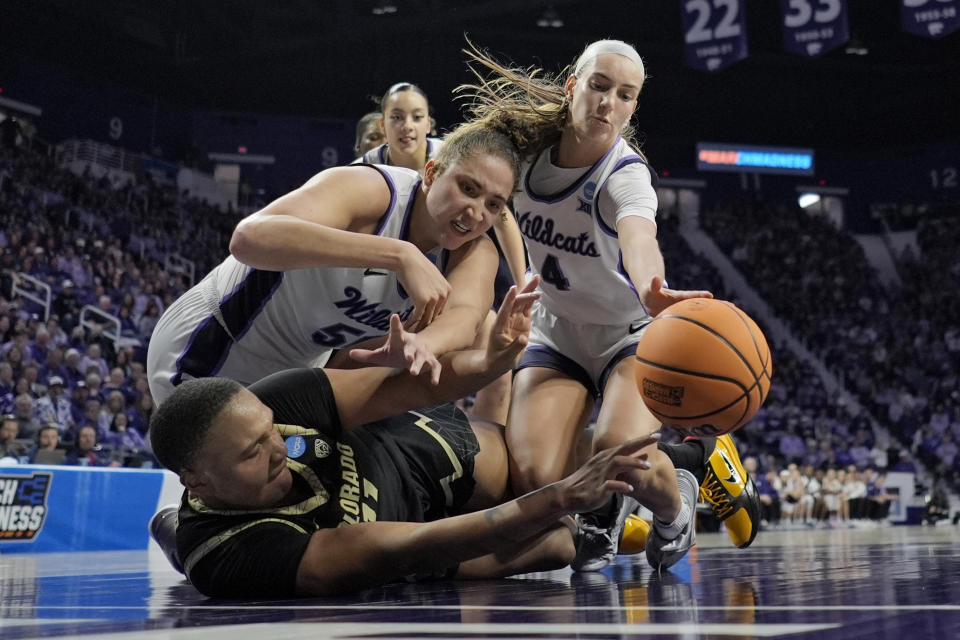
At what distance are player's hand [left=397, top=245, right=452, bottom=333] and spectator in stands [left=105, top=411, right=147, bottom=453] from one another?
303 inches

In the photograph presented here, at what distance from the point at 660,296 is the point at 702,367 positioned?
26 cm

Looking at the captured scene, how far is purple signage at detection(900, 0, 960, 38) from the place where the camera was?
11922 millimetres

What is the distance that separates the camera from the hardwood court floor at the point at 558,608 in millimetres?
1846

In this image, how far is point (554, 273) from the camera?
413 cm

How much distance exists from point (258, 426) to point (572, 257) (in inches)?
70.7

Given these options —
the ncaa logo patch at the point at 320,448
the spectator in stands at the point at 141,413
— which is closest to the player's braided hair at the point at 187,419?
the ncaa logo patch at the point at 320,448

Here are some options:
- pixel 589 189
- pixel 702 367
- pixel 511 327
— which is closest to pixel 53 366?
pixel 589 189

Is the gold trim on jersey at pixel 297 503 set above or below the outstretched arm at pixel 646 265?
below

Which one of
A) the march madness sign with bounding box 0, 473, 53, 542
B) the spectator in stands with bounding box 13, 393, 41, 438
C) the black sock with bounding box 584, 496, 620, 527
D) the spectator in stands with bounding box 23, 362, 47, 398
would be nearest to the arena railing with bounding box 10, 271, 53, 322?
the spectator in stands with bounding box 23, 362, 47, 398

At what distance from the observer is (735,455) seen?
4422 mm

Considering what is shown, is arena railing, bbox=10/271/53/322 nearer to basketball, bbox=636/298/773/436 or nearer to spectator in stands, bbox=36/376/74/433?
spectator in stands, bbox=36/376/74/433

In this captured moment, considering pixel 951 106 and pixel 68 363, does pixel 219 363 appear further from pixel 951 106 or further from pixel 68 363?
pixel 951 106

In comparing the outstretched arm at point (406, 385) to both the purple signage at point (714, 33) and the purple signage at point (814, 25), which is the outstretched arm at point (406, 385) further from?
the purple signage at point (714, 33)

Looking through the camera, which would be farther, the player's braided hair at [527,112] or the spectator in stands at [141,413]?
the spectator in stands at [141,413]
